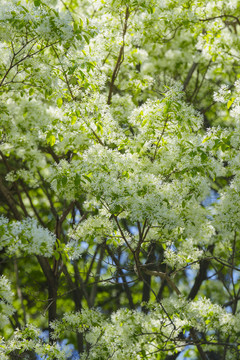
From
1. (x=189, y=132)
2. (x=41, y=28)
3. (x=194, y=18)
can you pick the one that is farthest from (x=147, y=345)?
(x=194, y=18)

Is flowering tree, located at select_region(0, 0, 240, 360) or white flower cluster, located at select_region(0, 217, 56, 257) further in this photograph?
flowering tree, located at select_region(0, 0, 240, 360)

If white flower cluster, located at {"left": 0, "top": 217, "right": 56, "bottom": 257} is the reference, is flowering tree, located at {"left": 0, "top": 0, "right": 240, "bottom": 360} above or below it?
above

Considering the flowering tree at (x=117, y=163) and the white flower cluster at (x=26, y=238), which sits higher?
the flowering tree at (x=117, y=163)

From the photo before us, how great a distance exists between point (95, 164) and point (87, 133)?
89cm

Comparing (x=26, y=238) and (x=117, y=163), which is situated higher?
(x=117, y=163)

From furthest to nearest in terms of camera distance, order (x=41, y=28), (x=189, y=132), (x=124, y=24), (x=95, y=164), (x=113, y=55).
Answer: (x=113, y=55) < (x=124, y=24) < (x=189, y=132) < (x=95, y=164) < (x=41, y=28)

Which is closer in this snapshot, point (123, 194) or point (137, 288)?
point (123, 194)

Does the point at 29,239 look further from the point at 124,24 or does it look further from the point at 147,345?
the point at 124,24

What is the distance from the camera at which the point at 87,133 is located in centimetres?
546

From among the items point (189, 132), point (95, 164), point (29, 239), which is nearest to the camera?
point (29, 239)

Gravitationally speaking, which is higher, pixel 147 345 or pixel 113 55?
pixel 113 55

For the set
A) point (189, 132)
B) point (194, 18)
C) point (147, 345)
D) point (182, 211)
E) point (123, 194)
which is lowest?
point (147, 345)

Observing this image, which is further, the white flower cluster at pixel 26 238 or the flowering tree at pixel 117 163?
the flowering tree at pixel 117 163

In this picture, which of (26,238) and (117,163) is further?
(117,163)
